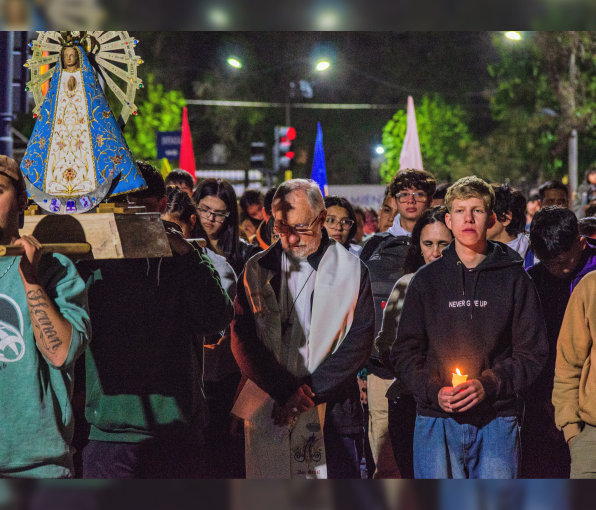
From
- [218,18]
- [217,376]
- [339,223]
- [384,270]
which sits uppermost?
[218,18]

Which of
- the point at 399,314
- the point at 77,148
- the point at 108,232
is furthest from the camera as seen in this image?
the point at 399,314

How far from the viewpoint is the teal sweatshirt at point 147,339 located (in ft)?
12.8

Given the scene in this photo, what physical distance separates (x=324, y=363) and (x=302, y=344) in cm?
16

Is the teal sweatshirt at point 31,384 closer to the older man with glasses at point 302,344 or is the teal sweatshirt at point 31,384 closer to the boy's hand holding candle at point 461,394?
the older man with glasses at point 302,344

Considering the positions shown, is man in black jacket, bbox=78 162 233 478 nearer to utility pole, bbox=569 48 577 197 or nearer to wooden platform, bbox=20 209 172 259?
wooden platform, bbox=20 209 172 259

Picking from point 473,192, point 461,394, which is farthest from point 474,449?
point 473,192

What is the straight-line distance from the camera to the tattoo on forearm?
3334 mm

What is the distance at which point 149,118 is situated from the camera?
27.9m

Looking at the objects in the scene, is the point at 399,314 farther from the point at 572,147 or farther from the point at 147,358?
the point at 572,147

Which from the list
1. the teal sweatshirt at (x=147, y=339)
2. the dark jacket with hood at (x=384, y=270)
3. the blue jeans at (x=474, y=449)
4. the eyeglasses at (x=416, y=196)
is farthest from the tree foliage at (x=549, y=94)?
the teal sweatshirt at (x=147, y=339)

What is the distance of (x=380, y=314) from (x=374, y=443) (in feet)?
2.93

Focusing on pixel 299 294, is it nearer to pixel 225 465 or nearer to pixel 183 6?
pixel 225 465

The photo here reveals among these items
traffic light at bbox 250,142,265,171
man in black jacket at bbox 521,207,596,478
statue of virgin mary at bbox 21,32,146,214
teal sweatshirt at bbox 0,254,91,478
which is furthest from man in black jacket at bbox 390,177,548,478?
traffic light at bbox 250,142,265,171

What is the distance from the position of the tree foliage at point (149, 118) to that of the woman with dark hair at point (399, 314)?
72.8ft
